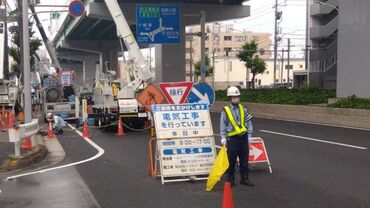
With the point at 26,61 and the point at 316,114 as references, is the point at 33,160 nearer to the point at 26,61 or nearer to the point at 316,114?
the point at 26,61

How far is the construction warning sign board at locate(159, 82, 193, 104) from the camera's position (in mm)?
10758

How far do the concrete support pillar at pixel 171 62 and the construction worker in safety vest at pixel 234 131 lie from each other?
3070 centimetres

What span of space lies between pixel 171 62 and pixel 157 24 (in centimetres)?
925

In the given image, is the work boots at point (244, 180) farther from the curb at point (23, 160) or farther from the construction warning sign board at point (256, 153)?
the curb at point (23, 160)

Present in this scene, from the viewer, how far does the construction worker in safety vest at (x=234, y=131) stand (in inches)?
346

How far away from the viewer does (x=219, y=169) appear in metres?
8.22

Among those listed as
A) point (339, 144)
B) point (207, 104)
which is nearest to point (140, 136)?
point (339, 144)

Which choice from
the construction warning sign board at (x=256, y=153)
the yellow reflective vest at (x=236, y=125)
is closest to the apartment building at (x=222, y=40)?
the construction warning sign board at (x=256, y=153)

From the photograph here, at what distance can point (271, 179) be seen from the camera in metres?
9.52

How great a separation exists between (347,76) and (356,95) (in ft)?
3.39

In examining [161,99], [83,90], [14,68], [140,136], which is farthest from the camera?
[14,68]

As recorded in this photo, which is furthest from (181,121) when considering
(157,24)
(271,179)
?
(157,24)

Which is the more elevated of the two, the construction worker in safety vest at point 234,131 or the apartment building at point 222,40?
the apartment building at point 222,40

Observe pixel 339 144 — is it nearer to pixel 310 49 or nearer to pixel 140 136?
pixel 140 136
